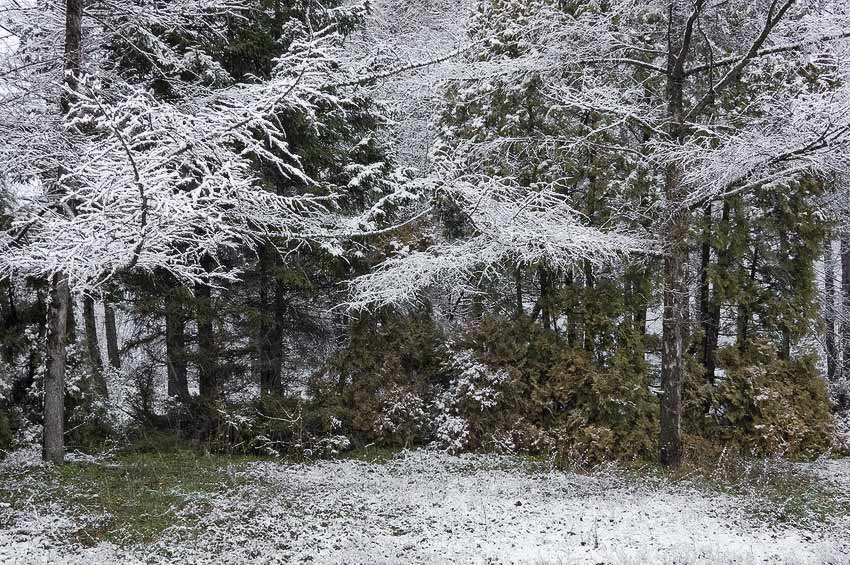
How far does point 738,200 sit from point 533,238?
4250mm

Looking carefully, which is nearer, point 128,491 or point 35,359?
point 128,491

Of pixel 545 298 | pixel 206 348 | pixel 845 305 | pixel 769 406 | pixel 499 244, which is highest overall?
pixel 499 244

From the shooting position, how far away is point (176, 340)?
9.25 metres

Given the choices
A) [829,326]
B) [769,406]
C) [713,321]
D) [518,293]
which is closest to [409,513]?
[518,293]

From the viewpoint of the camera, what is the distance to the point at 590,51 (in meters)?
8.88

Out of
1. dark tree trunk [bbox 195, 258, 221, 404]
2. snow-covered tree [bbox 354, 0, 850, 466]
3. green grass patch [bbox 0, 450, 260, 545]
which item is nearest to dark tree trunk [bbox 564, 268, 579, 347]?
snow-covered tree [bbox 354, 0, 850, 466]

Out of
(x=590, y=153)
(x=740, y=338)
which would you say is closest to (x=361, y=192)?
(x=590, y=153)

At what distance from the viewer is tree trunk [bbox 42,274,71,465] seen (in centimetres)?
730

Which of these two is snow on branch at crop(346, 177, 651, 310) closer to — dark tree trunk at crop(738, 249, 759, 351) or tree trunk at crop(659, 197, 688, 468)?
tree trunk at crop(659, 197, 688, 468)

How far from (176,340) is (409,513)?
16.6ft

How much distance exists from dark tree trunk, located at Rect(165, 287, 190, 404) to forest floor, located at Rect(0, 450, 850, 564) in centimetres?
146

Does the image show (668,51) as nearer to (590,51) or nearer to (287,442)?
(590,51)

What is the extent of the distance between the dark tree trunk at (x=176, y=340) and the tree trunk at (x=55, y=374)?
5.00 feet

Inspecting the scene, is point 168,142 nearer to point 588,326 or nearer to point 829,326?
point 588,326
